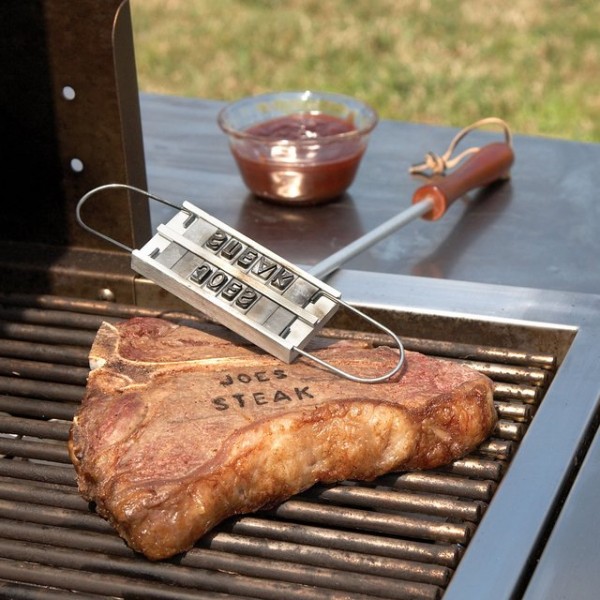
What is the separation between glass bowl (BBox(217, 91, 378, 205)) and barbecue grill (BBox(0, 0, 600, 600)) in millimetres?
148

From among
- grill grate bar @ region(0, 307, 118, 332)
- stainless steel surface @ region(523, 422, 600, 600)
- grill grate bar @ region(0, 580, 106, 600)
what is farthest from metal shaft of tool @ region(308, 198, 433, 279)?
grill grate bar @ region(0, 580, 106, 600)

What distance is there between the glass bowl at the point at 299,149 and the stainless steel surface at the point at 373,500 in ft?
1.77

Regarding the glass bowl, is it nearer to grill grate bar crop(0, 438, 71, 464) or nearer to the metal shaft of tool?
the metal shaft of tool

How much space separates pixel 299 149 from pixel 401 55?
171 inches

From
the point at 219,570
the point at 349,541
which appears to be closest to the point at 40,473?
the point at 219,570

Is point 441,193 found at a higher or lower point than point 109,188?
lower

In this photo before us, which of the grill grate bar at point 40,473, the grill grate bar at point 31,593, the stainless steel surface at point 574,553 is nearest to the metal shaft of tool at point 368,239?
the grill grate bar at point 40,473

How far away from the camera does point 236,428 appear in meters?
1.83

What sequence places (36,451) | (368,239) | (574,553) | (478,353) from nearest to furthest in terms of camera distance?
(574,553) < (36,451) < (478,353) < (368,239)

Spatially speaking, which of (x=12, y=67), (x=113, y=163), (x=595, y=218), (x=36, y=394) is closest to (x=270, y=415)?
(x=36, y=394)

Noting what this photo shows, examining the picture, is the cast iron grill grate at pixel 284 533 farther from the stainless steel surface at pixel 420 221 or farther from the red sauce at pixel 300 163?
the red sauce at pixel 300 163

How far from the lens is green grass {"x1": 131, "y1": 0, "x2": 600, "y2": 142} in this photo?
636 cm

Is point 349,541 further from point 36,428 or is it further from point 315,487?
point 36,428

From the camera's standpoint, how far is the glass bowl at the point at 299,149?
2.80 meters
